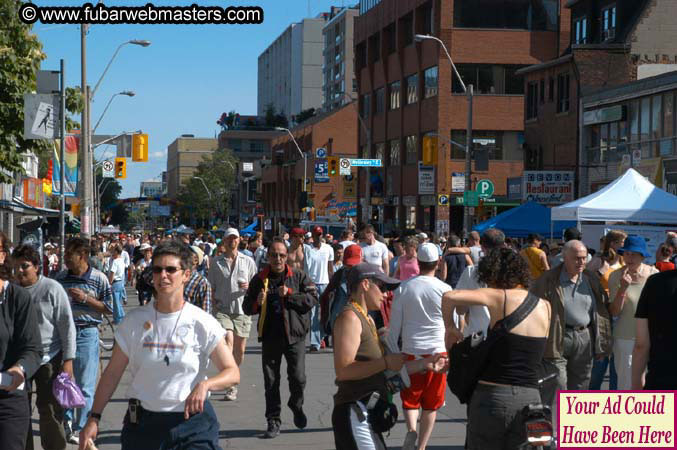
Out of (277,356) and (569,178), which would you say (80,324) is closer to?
(277,356)

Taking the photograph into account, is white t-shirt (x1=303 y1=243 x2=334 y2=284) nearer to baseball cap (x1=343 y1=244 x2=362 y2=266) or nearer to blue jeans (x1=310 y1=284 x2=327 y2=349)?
blue jeans (x1=310 y1=284 x2=327 y2=349)

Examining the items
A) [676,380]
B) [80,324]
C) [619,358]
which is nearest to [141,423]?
[676,380]

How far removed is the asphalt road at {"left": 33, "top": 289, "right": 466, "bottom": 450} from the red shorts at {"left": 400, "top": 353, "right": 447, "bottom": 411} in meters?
0.73

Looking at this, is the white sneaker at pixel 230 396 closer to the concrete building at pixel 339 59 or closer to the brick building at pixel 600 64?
the brick building at pixel 600 64

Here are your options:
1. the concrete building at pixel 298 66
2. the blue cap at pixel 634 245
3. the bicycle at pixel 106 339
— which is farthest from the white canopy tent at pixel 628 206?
the concrete building at pixel 298 66

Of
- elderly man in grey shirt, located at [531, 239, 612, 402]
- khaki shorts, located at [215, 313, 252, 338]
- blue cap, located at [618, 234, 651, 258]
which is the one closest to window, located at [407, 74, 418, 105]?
khaki shorts, located at [215, 313, 252, 338]

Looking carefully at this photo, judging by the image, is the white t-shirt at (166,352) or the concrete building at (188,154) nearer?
the white t-shirt at (166,352)

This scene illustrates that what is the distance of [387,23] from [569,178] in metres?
31.3

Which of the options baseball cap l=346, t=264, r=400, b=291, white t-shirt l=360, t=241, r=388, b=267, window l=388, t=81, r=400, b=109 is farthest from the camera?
window l=388, t=81, r=400, b=109

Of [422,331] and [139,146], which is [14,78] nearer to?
[422,331]

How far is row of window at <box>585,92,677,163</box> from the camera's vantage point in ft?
115

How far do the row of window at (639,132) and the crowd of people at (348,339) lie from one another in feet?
85.4

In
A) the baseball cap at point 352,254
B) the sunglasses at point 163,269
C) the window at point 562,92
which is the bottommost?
the baseball cap at point 352,254

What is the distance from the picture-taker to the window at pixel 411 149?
61.3m
